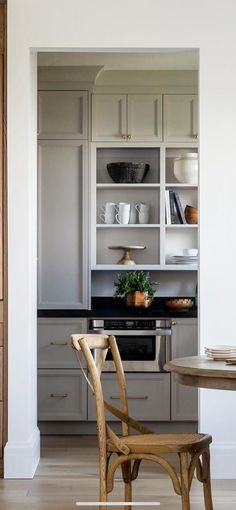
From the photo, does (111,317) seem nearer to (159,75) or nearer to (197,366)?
(159,75)

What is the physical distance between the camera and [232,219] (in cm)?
452

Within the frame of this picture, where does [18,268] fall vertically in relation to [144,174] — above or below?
below

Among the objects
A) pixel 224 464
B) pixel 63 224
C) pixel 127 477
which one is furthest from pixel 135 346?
pixel 127 477

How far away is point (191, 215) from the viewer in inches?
239

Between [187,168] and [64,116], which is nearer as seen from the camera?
[64,116]

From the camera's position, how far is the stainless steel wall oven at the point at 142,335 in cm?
559

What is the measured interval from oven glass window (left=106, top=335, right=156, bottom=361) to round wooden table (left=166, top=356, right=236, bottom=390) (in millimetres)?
2327

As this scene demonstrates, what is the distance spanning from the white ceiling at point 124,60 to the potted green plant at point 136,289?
150 centimetres

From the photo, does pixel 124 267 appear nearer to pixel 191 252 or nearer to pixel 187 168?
pixel 191 252

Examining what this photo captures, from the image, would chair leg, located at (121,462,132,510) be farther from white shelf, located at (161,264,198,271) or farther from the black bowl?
the black bowl

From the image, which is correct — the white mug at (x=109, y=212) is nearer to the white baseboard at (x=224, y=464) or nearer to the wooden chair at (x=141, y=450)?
the white baseboard at (x=224, y=464)

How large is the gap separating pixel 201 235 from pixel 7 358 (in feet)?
4.15

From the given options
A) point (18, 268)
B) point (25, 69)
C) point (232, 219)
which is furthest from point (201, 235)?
point (25, 69)

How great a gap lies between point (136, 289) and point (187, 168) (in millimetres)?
962
